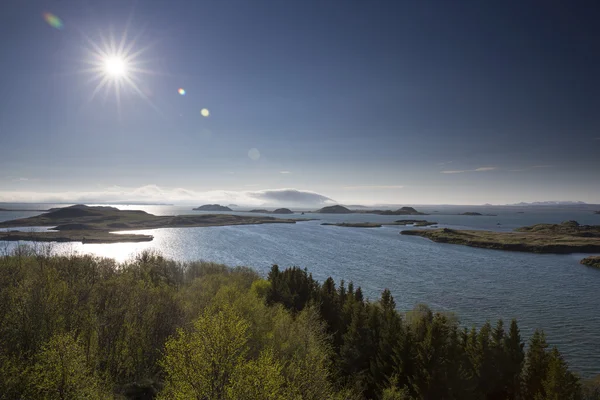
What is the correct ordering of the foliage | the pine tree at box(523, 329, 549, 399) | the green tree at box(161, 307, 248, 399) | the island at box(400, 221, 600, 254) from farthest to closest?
the island at box(400, 221, 600, 254) → the pine tree at box(523, 329, 549, 399) → the foliage → the green tree at box(161, 307, 248, 399)

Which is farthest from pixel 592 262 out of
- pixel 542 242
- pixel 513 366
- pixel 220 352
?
pixel 220 352

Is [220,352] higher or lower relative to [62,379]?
higher

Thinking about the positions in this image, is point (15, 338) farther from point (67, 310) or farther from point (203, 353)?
point (203, 353)

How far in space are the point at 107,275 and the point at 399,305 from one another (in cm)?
5565

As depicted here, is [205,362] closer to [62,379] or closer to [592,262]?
[62,379]

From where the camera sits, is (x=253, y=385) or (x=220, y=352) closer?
(x=253, y=385)

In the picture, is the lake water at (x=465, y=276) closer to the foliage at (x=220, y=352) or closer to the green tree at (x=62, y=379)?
the foliage at (x=220, y=352)

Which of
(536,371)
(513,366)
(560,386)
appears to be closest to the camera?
(560,386)

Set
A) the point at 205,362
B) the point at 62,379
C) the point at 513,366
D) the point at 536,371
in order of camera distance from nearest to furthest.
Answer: the point at 205,362, the point at 62,379, the point at 536,371, the point at 513,366

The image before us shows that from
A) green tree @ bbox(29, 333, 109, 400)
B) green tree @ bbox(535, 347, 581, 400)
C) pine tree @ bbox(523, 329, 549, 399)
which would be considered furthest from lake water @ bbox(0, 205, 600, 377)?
green tree @ bbox(29, 333, 109, 400)

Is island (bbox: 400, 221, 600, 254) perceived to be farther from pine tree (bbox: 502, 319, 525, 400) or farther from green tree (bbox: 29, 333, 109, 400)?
green tree (bbox: 29, 333, 109, 400)

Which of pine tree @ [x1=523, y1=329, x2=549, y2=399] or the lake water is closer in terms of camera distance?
pine tree @ [x1=523, y1=329, x2=549, y2=399]

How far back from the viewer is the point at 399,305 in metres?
63.2

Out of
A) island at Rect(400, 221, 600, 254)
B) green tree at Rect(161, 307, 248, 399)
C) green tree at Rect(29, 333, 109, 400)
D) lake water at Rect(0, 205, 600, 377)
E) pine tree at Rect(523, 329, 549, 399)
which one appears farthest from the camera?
island at Rect(400, 221, 600, 254)
